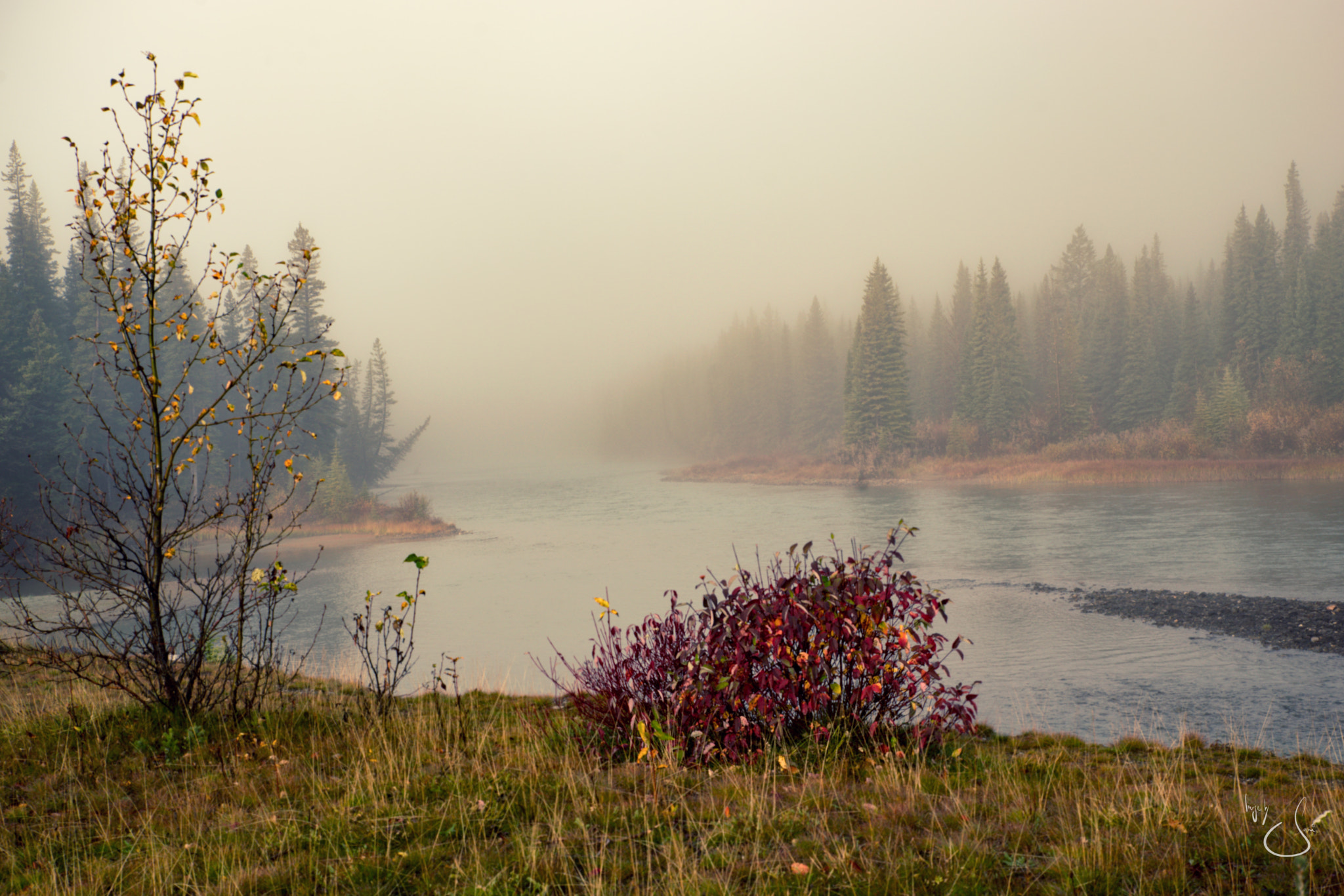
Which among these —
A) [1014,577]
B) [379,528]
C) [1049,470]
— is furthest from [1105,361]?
[379,528]

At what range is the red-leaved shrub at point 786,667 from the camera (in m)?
5.06

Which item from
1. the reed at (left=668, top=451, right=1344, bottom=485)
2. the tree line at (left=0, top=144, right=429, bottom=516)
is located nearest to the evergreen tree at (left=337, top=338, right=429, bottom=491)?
the tree line at (left=0, top=144, right=429, bottom=516)

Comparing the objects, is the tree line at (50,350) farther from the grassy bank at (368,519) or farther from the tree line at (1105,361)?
the tree line at (1105,361)

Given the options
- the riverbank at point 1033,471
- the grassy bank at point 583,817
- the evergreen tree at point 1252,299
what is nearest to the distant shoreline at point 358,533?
the riverbank at point 1033,471

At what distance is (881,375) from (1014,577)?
144 ft

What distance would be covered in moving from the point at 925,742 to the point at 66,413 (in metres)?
41.9

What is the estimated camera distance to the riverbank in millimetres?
45094

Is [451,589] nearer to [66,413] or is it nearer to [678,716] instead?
[678,716]

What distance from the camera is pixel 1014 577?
2027cm

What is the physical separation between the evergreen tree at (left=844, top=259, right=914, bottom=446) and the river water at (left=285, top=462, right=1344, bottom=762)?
37.9ft

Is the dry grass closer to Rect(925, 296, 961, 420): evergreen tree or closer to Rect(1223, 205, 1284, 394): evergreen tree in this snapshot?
Rect(925, 296, 961, 420): evergreen tree

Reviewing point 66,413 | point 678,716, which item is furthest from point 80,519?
point 66,413

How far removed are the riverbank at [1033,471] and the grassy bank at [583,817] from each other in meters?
49.5

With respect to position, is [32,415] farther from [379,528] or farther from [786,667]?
[786,667]
